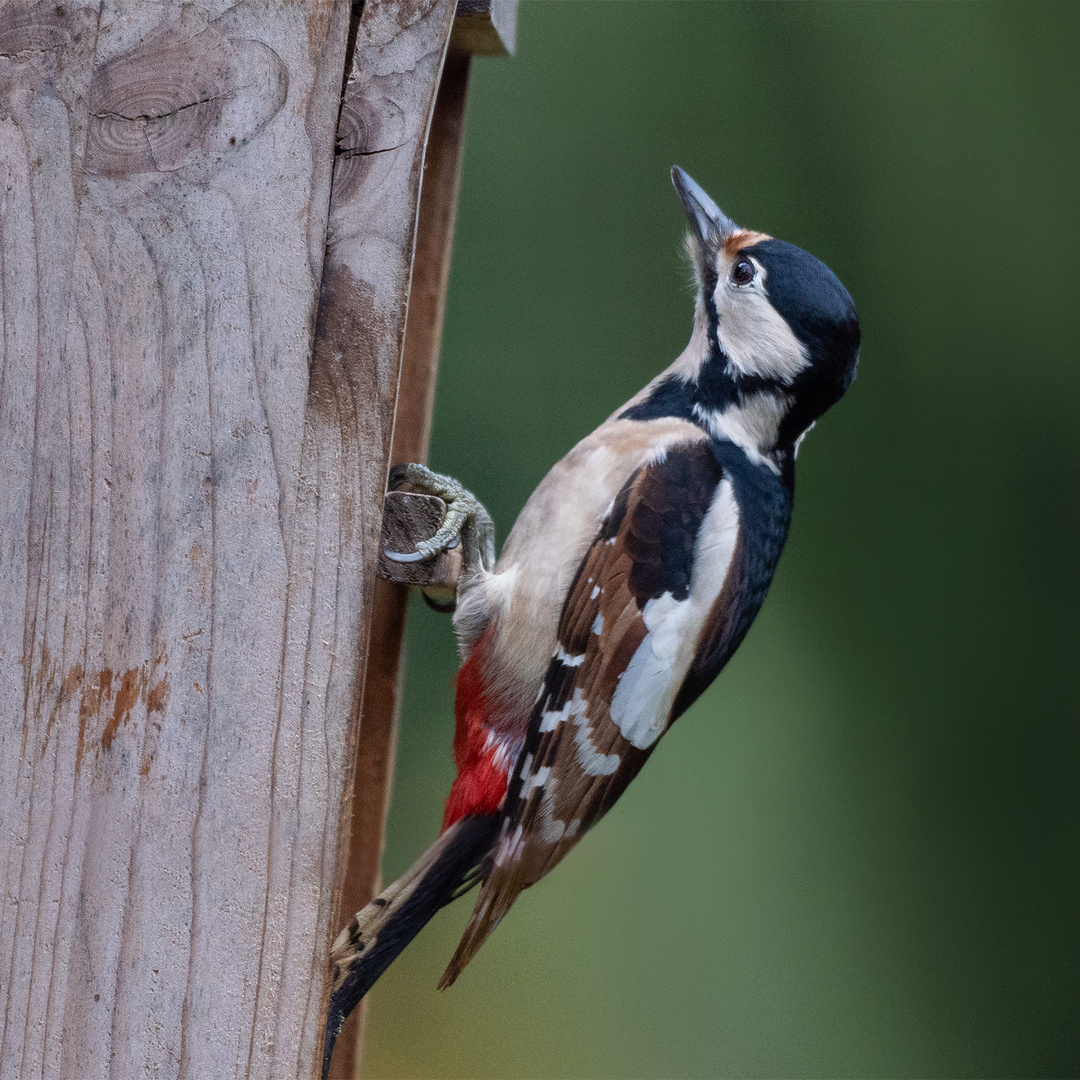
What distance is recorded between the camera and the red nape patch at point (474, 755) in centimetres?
133

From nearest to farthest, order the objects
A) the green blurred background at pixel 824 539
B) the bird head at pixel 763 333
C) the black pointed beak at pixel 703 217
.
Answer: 1. the bird head at pixel 763 333
2. the black pointed beak at pixel 703 217
3. the green blurred background at pixel 824 539

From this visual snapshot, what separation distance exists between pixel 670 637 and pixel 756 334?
0.42m

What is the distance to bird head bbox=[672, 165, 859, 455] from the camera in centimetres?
143

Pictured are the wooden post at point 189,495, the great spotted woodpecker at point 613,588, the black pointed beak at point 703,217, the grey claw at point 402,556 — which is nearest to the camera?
the wooden post at point 189,495

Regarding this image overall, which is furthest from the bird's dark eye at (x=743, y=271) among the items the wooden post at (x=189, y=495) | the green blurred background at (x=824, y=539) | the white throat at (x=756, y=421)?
the green blurred background at (x=824, y=539)

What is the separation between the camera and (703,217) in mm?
1588

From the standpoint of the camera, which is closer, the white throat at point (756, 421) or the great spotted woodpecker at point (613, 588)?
the great spotted woodpecker at point (613, 588)

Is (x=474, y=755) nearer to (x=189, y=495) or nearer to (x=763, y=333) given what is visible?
(x=189, y=495)

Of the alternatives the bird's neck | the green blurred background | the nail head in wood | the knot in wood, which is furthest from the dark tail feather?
the green blurred background

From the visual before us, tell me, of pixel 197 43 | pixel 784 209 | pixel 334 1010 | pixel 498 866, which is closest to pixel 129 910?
pixel 334 1010

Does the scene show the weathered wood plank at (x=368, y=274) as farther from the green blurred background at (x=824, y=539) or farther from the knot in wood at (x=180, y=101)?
the green blurred background at (x=824, y=539)

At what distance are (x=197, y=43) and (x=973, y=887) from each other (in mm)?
2214

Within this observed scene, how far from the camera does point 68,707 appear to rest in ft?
3.57

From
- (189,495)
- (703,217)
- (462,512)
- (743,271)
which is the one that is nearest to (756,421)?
(743,271)
